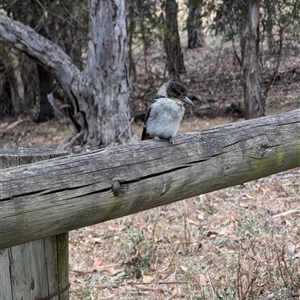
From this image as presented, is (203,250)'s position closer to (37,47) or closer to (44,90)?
(37,47)

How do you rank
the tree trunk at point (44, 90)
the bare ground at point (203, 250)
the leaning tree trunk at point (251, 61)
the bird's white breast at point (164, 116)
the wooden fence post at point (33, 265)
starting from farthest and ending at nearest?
the tree trunk at point (44, 90) → the leaning tree trunk at point (251, 61) → the bare ground at point (203, 250) → the bird's white breast at point (164, 116) → the wooden fence post at point (33, 265)

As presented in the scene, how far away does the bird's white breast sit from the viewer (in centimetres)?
357

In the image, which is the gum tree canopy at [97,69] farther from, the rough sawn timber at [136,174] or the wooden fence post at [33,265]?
the wooden fence post at [33,265]

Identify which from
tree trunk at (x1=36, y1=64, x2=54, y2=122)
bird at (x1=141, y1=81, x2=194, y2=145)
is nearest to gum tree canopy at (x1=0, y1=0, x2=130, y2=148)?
tree trunk at (x1=36, y1=64, x2=54, y2=122)

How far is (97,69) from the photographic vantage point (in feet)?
29.5

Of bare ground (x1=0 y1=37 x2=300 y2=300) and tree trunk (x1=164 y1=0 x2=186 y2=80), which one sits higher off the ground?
tree trunk (x1=164 y1=0 x2=186 y2=80)

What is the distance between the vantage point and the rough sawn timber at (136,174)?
77.8 inches

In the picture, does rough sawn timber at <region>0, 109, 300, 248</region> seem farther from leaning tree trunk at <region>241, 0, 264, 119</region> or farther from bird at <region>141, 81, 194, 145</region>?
leaning tree trunk at <region>241, 0, 264, 119</region>

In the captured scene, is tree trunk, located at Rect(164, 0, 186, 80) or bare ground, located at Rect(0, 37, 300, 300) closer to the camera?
bare ground, located at Rect(0, 37, 300, 300)

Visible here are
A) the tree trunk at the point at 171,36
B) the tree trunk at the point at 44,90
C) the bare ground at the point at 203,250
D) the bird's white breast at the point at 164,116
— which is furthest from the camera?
the tree trunk at the point at 44,90

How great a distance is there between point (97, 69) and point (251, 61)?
232 cm

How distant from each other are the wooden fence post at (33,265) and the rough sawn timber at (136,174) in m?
0.34

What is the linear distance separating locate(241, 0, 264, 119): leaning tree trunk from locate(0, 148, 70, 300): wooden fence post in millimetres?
7016

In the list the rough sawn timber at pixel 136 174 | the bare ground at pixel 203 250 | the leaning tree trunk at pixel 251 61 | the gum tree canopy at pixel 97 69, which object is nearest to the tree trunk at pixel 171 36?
the leaning tree trunk at pixel 251 61
